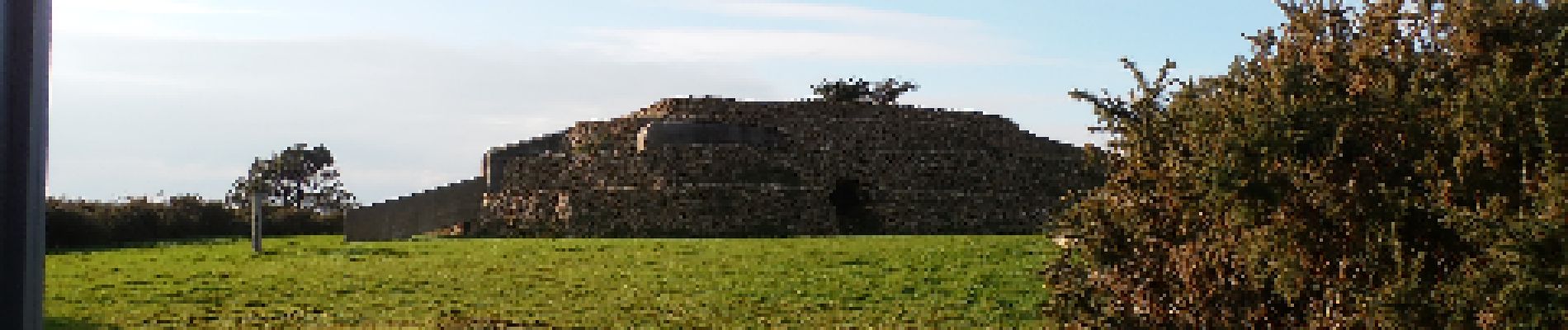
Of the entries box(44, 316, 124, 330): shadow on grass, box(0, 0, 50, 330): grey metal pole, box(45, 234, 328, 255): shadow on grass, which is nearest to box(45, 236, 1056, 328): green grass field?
box(44, 316, 124, 330): shadow on grass

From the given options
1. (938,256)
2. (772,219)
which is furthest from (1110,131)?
(772,219)

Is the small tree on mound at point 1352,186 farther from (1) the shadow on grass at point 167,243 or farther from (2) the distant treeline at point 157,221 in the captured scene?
(2) the distant treeline at point 157,221

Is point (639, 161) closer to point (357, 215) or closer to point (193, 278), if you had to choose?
point (357, 215)

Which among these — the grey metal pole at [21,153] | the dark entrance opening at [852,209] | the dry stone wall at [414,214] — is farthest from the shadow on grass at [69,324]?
the dark entrance opening at [852,209]

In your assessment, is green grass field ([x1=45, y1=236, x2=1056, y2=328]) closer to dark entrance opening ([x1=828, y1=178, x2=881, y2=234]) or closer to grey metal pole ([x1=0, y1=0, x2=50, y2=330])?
dark entrance opening ([x1=828, y1=178, x2=881, y2=234])

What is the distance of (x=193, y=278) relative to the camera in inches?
700

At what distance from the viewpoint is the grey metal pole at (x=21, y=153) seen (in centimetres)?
462

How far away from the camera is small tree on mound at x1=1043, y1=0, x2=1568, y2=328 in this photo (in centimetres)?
519

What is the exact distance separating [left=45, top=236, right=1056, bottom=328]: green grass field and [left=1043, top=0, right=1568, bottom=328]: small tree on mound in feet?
20.4

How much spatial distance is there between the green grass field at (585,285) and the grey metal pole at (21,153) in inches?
321

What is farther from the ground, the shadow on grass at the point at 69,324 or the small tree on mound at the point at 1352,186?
the small tree on mound at the point at 1352,186

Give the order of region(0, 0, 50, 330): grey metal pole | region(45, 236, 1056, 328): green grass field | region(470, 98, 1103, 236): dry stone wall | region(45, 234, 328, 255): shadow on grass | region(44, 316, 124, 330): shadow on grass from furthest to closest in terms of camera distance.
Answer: region(470, 98, 1103, 236): dry stone wall
region(45, 234, 328, 255): shadow on grass
region(44, 316, 124, 330): shadow on grass
region(45, 236, 1056, 328): green grass field
region(0, 0, 50, 330): grey metal pole

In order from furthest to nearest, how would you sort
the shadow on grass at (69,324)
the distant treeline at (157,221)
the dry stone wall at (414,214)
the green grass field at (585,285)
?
1. the dry stone wall at (414,214)
2. the distant treeline at (157,221)
3. the shadow on grass at (69,324)
4. the green grass field at (585,285)

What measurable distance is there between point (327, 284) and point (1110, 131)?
38.2 ft
